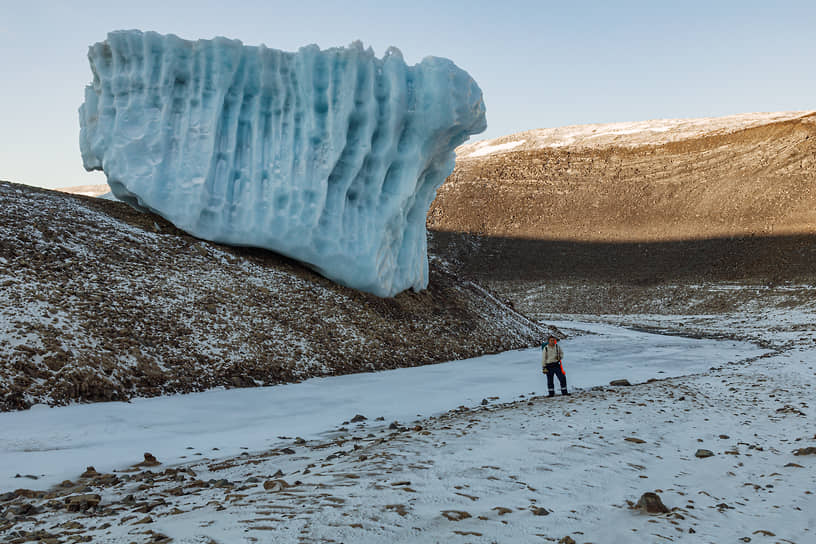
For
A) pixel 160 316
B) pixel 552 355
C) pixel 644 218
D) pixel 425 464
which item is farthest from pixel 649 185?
pixel 425 464

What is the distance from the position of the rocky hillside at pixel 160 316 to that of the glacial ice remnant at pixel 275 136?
0.82m

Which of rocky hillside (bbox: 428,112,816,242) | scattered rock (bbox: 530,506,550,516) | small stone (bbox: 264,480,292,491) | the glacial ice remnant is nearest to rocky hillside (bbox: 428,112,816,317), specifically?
rocky hillside (bbox: 428,112,816,242)

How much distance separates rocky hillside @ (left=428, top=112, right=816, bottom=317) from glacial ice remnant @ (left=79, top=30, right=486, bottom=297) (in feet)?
91.7

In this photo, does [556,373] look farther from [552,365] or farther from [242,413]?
[242,413]

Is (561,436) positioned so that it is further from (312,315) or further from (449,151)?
(449,151)

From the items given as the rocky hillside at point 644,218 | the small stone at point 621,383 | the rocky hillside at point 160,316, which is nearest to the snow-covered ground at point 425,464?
the rocky hillside at point 160,316

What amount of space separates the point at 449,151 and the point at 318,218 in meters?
5.46

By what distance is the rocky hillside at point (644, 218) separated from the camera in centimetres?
4869

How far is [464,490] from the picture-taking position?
15.9 ft

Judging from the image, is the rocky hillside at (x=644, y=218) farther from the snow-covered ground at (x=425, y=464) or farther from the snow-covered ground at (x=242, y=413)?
the snow-covered ground at (x=425, y=464)

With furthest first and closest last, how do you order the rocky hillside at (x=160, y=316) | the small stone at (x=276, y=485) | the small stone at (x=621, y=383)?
the small stone at (x=621, y=383) → the rocky hillside at (x=160, y=316) → the small stone at (x=276, y=485)

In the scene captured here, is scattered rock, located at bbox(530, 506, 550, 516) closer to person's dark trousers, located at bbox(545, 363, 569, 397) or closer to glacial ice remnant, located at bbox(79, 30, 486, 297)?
person's dark trousers, located at bbox(545, 363, 569, 397)

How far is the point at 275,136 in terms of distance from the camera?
17.0 metres

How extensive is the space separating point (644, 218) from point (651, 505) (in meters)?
61.9
